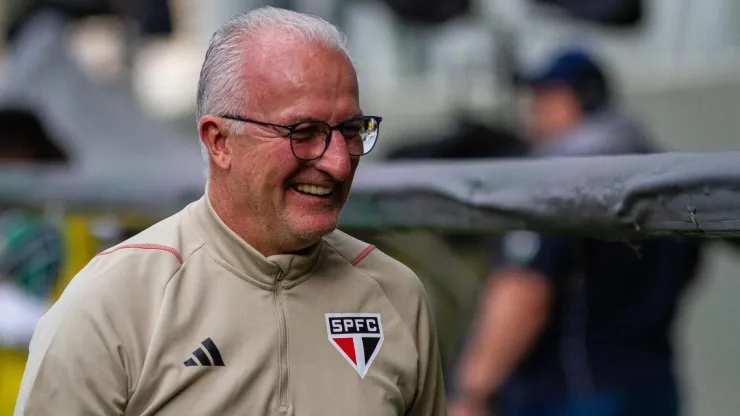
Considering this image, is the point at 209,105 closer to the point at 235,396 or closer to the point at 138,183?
the point at 235,396

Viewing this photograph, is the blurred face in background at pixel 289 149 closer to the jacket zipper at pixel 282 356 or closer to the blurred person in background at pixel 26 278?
the jacket zipper at pixel 282 356

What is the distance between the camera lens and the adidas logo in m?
2.34

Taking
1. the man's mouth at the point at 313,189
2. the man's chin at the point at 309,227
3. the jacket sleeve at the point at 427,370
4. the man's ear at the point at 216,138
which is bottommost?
the jacket sleeve at the point at 427,370

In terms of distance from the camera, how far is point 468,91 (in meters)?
10.8

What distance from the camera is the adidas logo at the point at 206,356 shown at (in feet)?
7.68

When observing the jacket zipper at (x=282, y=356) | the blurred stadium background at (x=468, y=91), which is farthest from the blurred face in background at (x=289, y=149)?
the blurred stadium background at (x=468, y=91)

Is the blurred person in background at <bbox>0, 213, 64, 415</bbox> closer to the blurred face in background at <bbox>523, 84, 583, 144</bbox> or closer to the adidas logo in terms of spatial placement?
the blurred face in background at <bbox>523, 84, 583, 144</bbox>

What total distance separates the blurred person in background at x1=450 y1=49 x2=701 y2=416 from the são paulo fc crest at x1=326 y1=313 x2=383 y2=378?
2.47m

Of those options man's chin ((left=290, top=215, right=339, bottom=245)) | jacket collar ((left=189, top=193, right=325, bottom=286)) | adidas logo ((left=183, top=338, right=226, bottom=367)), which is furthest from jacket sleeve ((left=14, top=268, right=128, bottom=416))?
man's chin ((left=290, top=215, right=339, bottom=245))

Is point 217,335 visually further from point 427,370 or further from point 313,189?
point 427,370

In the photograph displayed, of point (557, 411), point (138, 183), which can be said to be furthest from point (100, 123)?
point (557, 411)

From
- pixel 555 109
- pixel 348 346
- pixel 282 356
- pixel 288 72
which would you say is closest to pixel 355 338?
pixel 348 346

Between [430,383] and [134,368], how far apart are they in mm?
683

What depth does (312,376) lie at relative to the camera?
95.9 inches
